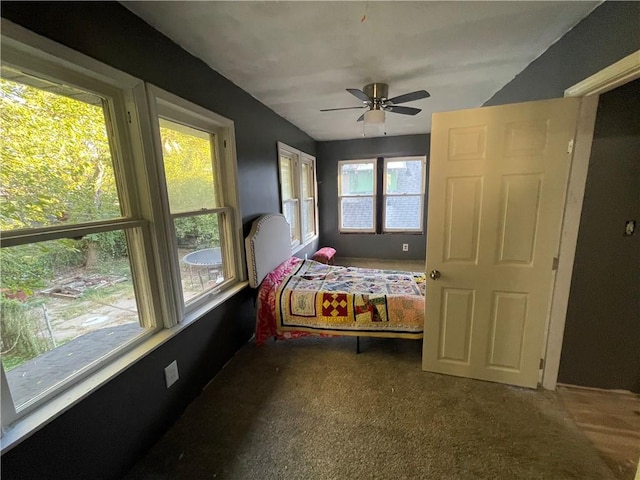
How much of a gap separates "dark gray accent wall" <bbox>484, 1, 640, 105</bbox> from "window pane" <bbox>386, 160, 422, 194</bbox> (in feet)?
8.78

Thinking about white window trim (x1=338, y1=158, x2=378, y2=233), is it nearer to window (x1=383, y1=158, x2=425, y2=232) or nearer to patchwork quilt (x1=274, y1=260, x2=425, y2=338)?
window (x1=383, y1=158, x2=425, y2=232)

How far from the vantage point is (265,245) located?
8.54 ft

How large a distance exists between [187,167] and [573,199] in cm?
259

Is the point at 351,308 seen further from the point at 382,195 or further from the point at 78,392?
the point at 382,195

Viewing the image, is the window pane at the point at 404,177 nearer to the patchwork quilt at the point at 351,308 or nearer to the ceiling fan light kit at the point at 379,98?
the ceiling fan light kit at the point at 379,98

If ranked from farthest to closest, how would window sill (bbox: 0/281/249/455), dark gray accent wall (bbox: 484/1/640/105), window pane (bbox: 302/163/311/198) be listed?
window pane (bbox: 302/163/311/198) → dark gray accent wall (bbox: 484/1/640/105) → window sill (bbox: 0/281/249/455)

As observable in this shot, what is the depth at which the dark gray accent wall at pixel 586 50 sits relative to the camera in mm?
1185

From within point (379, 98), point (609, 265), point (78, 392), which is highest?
point (379, 98)

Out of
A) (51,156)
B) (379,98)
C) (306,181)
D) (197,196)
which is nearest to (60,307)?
(51,156)

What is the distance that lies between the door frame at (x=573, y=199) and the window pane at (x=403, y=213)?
3.21m

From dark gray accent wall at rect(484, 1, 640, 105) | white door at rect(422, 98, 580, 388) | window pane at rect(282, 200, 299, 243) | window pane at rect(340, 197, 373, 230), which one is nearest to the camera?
dark gray accent wall at rect(484, 1, 640, 105)

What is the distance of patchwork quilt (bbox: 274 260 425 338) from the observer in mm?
2172

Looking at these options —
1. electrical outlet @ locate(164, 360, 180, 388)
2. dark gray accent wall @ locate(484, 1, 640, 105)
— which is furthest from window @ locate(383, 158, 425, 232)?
electrical outlet @ locate(164, 360, 180, 388)

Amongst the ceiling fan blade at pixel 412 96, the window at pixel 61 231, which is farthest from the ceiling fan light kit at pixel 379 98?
the window at pixel 61 231
